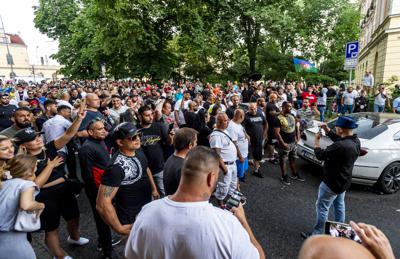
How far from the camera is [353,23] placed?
22.6 meters

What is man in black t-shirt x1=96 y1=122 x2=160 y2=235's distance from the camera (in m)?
2.43

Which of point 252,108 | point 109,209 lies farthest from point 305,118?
point 109,209

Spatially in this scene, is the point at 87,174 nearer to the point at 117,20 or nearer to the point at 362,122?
the point at 362,122

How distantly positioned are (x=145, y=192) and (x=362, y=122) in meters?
4.91

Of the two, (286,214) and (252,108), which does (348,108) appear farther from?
(286,214)

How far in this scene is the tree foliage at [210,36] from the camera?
16828mm

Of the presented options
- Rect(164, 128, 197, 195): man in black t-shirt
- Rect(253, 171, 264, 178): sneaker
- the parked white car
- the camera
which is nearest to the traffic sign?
the parked white car

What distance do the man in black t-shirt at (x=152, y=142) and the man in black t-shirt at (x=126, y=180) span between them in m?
1.09

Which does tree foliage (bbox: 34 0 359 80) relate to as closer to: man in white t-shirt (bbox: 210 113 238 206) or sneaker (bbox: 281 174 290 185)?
sneaker (bbox: 281 174 290 185)

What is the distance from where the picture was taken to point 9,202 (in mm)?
2213

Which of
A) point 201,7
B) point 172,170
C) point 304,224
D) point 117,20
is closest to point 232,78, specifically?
point 201,7

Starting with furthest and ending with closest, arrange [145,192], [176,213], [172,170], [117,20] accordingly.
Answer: [117,20] → [145,192] → [172,170] → [176,213]

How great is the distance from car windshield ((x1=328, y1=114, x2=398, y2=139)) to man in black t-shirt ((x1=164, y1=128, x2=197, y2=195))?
13.0 ft

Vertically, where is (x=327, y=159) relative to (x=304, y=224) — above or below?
above
